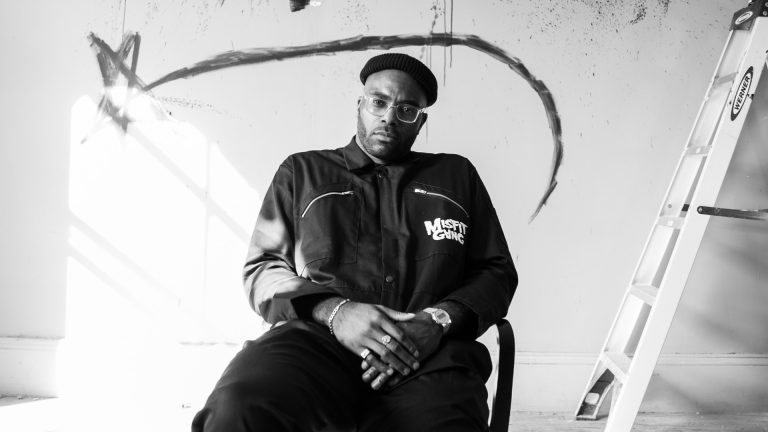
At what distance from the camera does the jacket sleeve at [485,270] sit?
1473 millimetres

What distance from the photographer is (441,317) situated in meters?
1.42

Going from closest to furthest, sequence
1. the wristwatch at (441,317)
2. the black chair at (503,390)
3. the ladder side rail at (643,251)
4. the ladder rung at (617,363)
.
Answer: the black chair at (503,390)
the wristwatch at (441,317)
the ladder rung at (617,363)
the ladder side rail at (643,251)

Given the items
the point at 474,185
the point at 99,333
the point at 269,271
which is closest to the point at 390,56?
the point at 474,185

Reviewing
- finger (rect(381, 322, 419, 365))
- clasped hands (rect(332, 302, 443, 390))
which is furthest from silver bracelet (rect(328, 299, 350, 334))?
finger (rect(381, 322, 419, 365))

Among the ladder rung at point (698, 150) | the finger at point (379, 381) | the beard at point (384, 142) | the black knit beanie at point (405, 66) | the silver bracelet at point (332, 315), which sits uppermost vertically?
the black knit beanie at point (405, 66)

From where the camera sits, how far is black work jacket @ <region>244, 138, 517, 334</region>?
151 centimetres

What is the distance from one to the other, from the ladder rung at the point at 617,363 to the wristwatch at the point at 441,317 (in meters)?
1.06

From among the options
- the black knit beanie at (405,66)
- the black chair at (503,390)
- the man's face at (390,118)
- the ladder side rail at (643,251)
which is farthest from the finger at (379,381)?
the ladder side rail at (643,251)

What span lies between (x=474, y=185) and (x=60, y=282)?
1766mm

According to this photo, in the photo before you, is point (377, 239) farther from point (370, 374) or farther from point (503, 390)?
point (503, 390)

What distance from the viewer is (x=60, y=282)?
8.13 feet

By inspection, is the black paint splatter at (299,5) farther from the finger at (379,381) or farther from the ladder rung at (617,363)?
the ladder rung at (617,363)

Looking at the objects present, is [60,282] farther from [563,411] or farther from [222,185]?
[563,411]

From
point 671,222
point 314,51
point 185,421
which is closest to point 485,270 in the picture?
point 671,222
